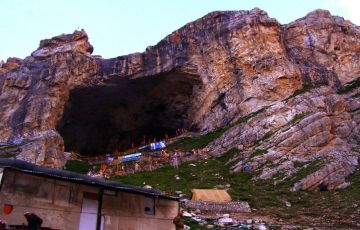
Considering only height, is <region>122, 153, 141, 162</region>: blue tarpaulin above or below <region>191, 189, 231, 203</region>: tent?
above

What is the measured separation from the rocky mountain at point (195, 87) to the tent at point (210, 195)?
13663 mm

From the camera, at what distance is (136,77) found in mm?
62156

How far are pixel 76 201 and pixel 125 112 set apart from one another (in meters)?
50.5

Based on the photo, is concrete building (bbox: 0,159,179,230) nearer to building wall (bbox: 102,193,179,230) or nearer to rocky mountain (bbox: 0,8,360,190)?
building wall (bbox: 102,193,179,230)

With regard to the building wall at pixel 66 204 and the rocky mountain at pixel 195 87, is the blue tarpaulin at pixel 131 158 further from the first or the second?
the building wall at pixel 66 204

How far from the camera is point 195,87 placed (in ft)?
205

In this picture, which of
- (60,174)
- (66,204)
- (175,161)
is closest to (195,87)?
(175,161)

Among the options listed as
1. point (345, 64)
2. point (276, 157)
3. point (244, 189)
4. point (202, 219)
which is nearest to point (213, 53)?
point (345, 64)

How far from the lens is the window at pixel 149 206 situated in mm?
20266

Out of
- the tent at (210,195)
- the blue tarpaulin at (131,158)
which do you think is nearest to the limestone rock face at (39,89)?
the blue tarpaulin at (131,158)

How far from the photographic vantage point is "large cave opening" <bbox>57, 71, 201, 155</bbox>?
208ft

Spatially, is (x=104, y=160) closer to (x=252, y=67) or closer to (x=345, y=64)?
(x=252, y=67)

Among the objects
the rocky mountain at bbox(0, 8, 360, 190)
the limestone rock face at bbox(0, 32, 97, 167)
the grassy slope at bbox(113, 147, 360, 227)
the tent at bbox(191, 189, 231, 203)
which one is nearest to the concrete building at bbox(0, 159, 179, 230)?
the tent at bbox(191, 189, 231, 203)

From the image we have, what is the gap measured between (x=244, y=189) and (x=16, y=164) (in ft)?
71.3
